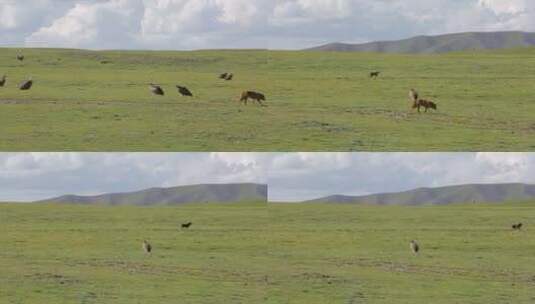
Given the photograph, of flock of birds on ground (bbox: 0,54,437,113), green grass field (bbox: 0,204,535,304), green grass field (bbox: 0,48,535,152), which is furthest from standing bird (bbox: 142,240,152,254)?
flock of birds on ground (bbox: 0,54,437,113)

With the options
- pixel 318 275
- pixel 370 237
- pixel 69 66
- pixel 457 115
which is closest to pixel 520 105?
pixel 457 115

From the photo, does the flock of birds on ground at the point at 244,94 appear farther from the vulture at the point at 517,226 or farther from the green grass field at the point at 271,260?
the vulture at the point at 517,226

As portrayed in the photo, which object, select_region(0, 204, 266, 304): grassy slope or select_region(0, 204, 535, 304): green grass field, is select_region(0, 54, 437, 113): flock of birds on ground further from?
select_region(0, 204, 266, 304): grassy slope

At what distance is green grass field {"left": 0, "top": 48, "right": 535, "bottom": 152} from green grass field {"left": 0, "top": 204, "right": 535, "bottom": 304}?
373cm

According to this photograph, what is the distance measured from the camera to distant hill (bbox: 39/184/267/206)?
3531 cm

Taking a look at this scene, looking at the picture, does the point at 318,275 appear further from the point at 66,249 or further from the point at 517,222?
the point at 517,222

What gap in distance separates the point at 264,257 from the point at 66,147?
7121 millimetres

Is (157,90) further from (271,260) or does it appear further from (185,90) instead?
(271,260)

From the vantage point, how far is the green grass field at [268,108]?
3312 centimetres

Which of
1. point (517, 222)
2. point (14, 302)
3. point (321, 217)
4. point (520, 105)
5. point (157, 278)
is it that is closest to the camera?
point (14, 302)

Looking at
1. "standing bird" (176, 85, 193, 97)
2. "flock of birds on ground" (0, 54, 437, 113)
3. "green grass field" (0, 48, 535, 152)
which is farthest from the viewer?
"standing bird" (176, 85, 193, 97)

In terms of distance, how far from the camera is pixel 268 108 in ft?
116

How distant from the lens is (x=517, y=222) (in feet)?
141

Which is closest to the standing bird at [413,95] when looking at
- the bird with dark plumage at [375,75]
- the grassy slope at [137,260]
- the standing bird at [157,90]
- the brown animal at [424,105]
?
the brown animal at [424,105]
